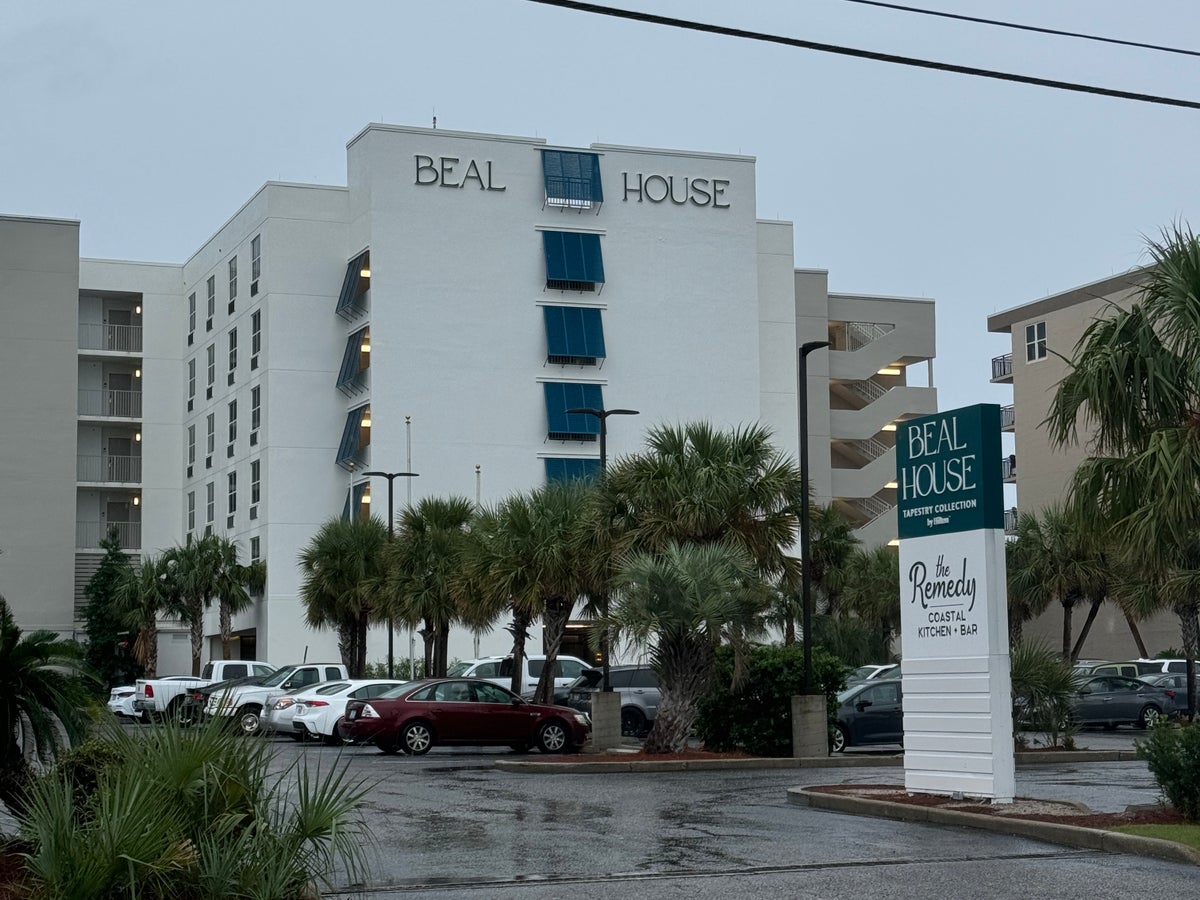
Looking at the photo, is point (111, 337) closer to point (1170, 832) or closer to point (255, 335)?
point (255, 335)

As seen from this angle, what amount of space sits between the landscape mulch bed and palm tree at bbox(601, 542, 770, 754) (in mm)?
6557

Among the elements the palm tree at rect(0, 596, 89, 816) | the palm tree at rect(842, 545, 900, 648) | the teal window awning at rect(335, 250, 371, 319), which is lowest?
the palm tree at rect(0, 596, 89, 816)

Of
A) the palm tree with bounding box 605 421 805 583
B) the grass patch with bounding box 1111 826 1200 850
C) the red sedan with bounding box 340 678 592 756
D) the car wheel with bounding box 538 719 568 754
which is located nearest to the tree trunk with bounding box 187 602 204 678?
the red sedan with bounding box 340 678 592 756

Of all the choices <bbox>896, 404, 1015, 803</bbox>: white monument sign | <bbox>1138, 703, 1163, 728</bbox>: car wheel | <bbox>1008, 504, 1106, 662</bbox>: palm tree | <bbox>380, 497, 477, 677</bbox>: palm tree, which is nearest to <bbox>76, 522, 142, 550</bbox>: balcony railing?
<bbox>380, 497, 477, 677</bbox>: palm tree

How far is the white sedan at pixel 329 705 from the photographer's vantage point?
3331 centimetres

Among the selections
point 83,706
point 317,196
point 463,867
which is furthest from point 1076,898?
point 317,196

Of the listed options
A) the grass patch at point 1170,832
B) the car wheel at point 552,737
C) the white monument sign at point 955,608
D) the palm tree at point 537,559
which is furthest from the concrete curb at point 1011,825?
the palm tree at point 537,559

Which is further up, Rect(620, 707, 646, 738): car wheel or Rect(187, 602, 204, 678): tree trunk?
Rect(187, 602, 204, 678): tree trunk

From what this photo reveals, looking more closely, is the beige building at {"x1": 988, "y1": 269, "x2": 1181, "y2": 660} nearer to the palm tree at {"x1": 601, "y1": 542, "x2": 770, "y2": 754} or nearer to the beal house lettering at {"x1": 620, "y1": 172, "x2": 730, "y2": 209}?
the beal house lettering at {"x1": 620, "y1": 172, "x2": 730, "y2": 209}

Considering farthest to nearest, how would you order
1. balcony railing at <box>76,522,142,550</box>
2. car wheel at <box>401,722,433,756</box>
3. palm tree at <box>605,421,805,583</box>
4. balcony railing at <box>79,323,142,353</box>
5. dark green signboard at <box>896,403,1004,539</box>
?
balcony railing at <box>79,323,142,353</box> < balcony railing at <box>76,522,142,550</box> < car wheel at <box>401,722,433,756</box> < palm tree at <box>605,421,805,583</box> < dark green signboard at <box>896,403,1004,539</box>

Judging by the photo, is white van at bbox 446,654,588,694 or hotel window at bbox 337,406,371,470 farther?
hotel window at bbox 337,406,371,470

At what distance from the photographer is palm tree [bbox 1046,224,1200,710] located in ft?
49.3

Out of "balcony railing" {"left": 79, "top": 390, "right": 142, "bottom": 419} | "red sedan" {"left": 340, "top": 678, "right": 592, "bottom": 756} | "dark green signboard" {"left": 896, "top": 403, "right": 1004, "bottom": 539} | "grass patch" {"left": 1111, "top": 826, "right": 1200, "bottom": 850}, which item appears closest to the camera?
"grass patch" {"left": 1111, "top": 826, "right": 1200, "bottom": 850}

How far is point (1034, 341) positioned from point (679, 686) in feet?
151
